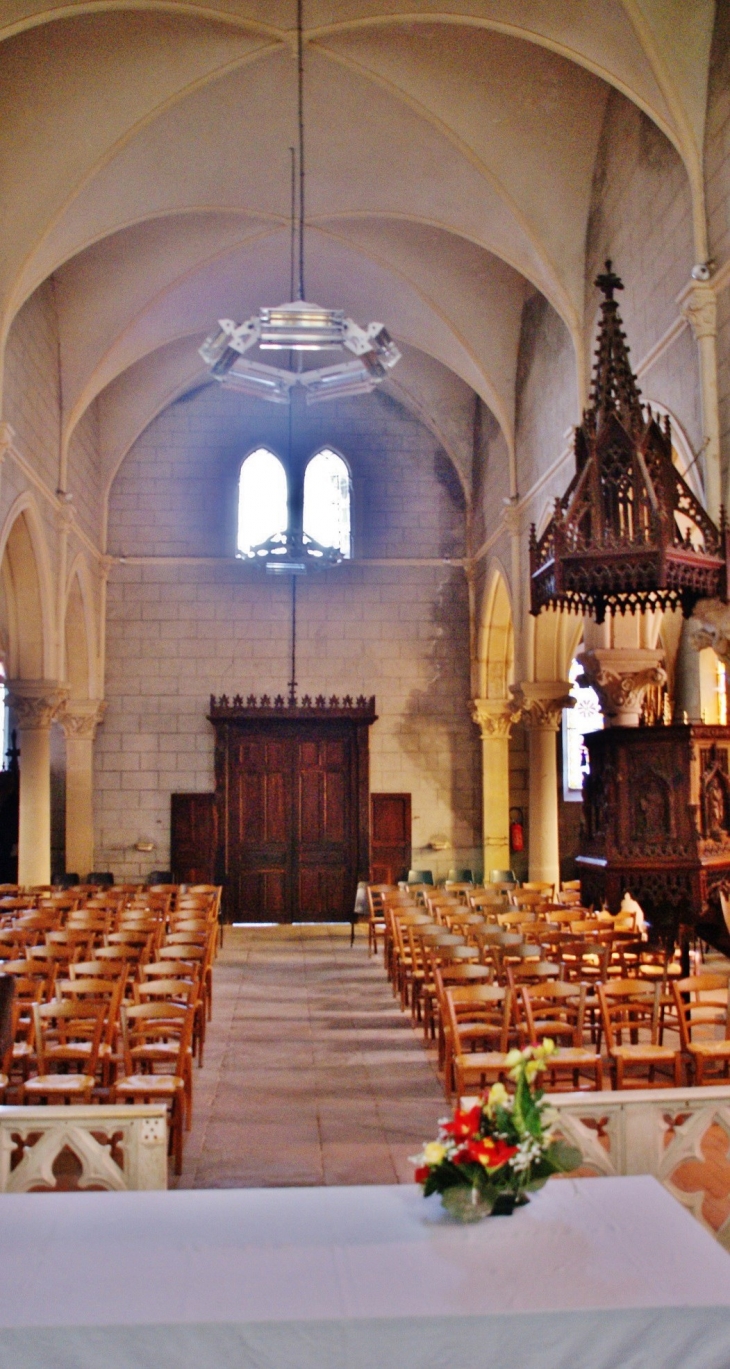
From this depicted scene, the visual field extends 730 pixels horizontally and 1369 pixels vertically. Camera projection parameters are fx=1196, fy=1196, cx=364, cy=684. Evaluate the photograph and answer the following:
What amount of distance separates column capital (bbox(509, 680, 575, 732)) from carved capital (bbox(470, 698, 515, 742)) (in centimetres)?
291

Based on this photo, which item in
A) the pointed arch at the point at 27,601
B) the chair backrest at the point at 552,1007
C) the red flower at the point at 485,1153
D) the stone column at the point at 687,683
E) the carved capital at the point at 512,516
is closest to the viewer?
the red flower at the point at 485,1153

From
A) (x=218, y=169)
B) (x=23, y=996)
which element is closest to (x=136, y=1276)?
(x=23, y=996)

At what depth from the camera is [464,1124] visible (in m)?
3.92

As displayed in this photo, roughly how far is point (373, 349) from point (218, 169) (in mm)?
6750

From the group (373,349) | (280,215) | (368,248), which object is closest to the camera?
(373,349)

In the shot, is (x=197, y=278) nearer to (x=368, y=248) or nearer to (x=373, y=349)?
(x=368, y=248)

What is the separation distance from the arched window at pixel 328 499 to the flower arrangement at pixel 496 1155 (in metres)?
19.8

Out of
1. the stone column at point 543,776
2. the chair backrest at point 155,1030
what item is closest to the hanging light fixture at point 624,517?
the chair backrest at point 155,1030

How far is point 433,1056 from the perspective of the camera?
988 centimetres

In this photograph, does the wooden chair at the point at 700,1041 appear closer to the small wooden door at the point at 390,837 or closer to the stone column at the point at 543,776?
the stone column at the point at 543,776

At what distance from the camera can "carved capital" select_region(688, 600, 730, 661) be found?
10.7m

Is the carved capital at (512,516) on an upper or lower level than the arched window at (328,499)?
lower

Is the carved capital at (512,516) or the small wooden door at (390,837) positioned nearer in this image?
the carved capital at (512,516)

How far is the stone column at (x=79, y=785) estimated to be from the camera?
21.8m
